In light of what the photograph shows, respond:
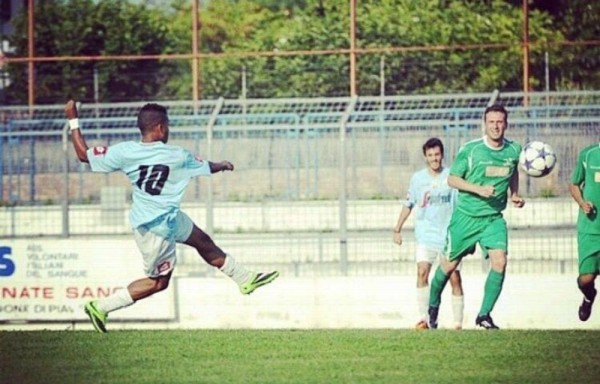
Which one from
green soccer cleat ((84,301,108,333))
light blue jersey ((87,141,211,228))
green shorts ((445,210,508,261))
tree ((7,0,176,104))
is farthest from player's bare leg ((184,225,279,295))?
tree ((7,0,176,104))

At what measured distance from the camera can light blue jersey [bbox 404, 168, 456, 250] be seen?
16000 millimetres

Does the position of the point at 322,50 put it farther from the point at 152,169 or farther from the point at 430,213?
the point at 152,169

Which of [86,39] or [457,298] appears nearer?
[457,298]

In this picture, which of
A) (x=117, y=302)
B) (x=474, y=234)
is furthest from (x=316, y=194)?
(x=117, y=302)

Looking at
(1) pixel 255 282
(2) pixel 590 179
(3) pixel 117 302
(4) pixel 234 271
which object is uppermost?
(2) pixel 590 179

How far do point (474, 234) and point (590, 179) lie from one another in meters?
1.48

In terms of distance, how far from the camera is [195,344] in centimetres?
1193

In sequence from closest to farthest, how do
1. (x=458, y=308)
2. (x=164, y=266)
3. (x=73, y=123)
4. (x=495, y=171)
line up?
(x=73, y=123)
(x=164, y=266)
(x=495, y=171)
(x=458, y=308)

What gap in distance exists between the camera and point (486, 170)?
1375cm

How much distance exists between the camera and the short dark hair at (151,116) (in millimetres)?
12492

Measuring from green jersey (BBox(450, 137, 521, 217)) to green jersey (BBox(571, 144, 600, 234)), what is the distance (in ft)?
3.22

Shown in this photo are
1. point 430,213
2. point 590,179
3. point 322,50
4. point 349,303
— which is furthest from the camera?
point 322,50

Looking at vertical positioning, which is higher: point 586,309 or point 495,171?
point 495,171

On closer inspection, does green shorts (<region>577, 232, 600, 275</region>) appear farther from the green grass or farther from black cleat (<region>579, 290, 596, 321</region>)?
the green grass
